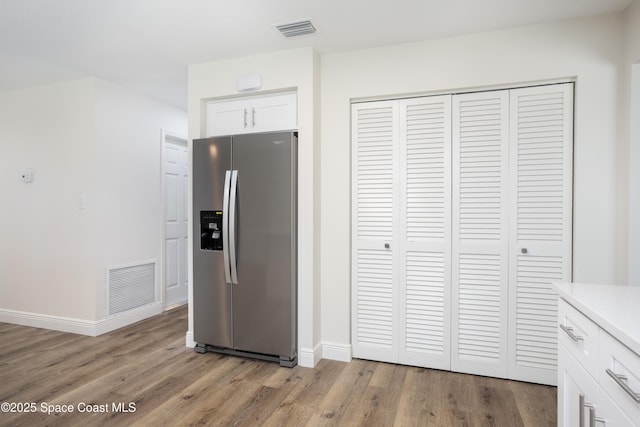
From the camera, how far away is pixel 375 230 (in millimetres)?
2916

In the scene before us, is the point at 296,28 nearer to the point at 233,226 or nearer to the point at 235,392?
the point at 233,226

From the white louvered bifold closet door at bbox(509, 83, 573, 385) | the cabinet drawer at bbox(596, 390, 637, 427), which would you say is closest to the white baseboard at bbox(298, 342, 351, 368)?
the white louvered bifold closet door at bbox(509, 83, 573, 385)

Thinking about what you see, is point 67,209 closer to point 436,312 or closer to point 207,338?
point 207,338

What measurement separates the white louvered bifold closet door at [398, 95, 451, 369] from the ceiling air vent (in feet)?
2.88

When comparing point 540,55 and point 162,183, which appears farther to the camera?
point 162,183

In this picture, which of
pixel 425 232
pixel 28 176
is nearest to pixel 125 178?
pixel 28 176

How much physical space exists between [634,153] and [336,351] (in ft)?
7.89

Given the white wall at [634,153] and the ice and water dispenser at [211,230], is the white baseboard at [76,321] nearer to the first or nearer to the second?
the ice and water dispenser at [211,230]

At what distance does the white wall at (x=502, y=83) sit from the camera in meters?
2.36

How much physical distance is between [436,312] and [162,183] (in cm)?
328

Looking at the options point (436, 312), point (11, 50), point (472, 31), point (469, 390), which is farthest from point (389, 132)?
point (11, 50)

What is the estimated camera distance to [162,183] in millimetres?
4273

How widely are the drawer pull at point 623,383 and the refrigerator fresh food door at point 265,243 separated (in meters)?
2.00

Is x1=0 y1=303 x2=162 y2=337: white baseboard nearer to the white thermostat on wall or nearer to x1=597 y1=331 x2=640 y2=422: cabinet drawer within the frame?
the white thermostat on wall
